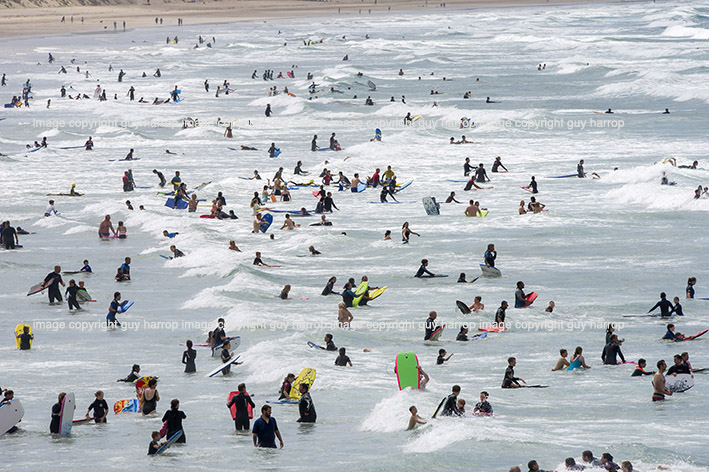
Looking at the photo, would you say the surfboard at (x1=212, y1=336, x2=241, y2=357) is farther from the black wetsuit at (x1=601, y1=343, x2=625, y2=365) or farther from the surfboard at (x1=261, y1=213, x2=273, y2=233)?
the surfboard at (x1=261, y1=213, x2=273, y2=233)

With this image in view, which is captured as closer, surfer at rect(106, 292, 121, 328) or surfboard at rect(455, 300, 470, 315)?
surfboard at rect(455, 300, 470, 315)

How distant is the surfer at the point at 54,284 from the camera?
24484mm

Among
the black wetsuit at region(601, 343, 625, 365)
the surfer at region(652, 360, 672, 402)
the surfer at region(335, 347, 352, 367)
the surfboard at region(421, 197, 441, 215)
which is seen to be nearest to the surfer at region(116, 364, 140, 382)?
the surfer at region(335, 347, 352, 367)

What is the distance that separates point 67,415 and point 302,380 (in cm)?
404

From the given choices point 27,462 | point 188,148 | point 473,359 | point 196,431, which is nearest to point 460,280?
point 473,359

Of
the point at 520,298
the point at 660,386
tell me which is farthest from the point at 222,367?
the point at 660,386

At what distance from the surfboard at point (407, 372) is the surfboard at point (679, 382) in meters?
4.16

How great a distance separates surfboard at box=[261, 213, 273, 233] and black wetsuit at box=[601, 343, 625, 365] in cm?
1626

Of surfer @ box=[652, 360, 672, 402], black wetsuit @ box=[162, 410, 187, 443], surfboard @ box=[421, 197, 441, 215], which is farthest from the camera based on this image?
surfboard @ box=[421, 197, 441, 215]

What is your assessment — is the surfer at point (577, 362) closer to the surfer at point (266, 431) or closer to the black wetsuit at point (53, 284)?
the surfer at point (266, 431)

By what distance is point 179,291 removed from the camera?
84.2 feet

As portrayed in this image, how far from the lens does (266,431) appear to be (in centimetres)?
1405

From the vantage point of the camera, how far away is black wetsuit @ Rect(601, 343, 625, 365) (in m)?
18.4

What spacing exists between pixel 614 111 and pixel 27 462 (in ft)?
182
